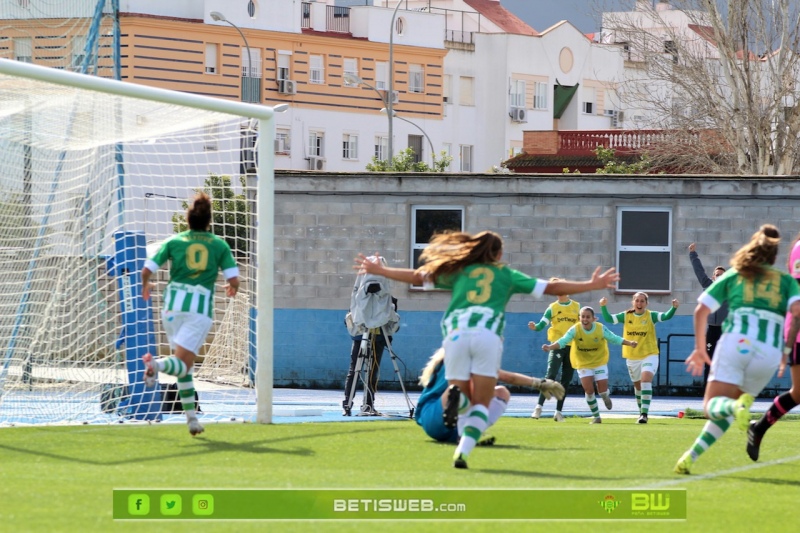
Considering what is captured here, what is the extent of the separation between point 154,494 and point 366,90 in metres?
55.1

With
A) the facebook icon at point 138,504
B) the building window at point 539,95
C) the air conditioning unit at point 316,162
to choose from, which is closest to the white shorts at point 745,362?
the facebook icon at point 138,504

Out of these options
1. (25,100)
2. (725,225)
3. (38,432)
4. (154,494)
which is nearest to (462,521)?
(154,494)

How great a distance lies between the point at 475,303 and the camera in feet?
31.6

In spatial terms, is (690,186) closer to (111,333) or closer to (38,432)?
(111,333)

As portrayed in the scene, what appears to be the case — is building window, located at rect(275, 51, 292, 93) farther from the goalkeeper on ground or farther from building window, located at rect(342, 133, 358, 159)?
the goalkeeper on ground

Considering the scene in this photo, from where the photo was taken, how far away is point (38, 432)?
12.2 metres

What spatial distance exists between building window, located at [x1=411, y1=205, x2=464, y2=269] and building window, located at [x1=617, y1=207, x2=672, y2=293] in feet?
9.48

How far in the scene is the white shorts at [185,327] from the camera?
11516 mm

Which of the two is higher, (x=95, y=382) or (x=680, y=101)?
(x=680, y=101)

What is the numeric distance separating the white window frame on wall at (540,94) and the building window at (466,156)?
5.25m

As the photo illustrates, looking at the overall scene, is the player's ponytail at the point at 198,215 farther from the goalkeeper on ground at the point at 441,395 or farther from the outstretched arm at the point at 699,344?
the outstretched arm at the point at 699,344

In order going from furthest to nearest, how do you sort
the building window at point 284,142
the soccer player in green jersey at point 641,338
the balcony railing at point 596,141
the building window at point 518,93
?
the building window at point 518,93, the building window at point 284,142, the balcony railing at point 596,141, the soccer player in green jersey at point 641,338

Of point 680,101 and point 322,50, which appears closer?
point 680,101

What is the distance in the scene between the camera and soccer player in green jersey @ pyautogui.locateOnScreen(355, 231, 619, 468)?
9641mm
